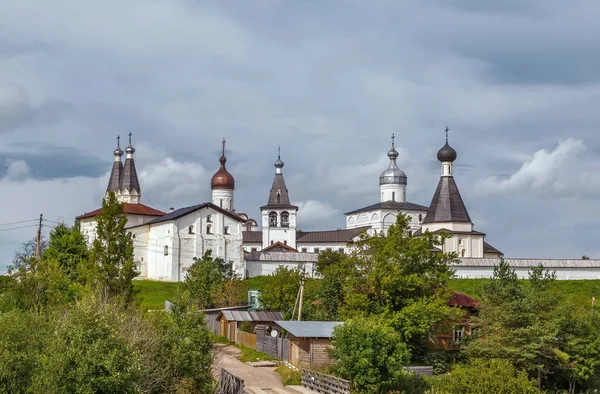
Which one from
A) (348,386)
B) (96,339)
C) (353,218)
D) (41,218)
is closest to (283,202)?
(353,218)

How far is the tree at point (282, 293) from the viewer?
39.5 metres

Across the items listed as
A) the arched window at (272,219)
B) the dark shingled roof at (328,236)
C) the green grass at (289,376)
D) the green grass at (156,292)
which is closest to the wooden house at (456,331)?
the green grass at (289,376)

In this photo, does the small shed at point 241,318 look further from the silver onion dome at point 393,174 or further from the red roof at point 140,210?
the silver onion dome at point 393,174

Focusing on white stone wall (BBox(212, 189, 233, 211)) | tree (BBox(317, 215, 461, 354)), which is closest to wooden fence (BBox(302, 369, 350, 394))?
tree (BBox(317, 215, 461, 354))

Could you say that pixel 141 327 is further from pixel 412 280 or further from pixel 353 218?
pixel 353 218

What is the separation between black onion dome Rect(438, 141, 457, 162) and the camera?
69.4 m

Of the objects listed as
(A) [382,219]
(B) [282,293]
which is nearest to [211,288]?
(B) [282,293]

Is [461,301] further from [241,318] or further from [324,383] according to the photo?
[324,383]

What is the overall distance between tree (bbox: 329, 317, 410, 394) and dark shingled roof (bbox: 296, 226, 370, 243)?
56.0 meters

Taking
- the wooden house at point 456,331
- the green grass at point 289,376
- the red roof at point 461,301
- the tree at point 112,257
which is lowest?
the green grass at point 289,376

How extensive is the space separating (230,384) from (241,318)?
10533mm

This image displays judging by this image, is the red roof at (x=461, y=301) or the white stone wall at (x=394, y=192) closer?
the red roof at (x=461, y=301)

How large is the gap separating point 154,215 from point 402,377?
4807 centimetres

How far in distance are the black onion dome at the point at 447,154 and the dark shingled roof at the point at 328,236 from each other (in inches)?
626
